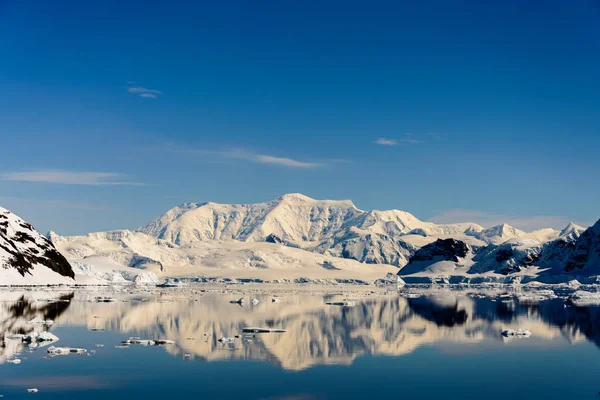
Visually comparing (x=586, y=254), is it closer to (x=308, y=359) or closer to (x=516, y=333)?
(x=516, y=333)

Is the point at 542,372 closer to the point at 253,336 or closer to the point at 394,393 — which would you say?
the point at 394,393

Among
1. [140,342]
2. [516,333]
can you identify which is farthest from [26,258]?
[516,333]

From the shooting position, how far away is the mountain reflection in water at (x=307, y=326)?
4803cm

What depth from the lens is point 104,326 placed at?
204 ft

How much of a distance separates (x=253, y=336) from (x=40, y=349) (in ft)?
56.5

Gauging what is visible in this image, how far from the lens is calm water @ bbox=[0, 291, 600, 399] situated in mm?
34625

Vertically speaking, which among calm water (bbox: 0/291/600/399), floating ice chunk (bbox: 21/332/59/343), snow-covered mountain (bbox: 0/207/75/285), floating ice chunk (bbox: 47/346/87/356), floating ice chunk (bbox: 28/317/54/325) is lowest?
calm water (bbox: 0/291/600/399)

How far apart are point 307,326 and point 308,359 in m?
21.5

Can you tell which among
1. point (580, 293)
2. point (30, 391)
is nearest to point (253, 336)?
point (30, 391)

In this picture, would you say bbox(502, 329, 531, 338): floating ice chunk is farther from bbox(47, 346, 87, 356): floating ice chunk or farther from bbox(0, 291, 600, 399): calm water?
bbox(47, 346, 87, 356): floating ice chunk

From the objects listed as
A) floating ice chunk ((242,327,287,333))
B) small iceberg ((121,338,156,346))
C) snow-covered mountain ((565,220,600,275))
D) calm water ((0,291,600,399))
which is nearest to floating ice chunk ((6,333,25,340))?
calm water ((0,291,600,399))

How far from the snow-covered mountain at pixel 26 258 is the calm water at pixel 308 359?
3298 inches

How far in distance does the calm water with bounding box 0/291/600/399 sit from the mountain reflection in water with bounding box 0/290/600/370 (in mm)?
148

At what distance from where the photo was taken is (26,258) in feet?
549
